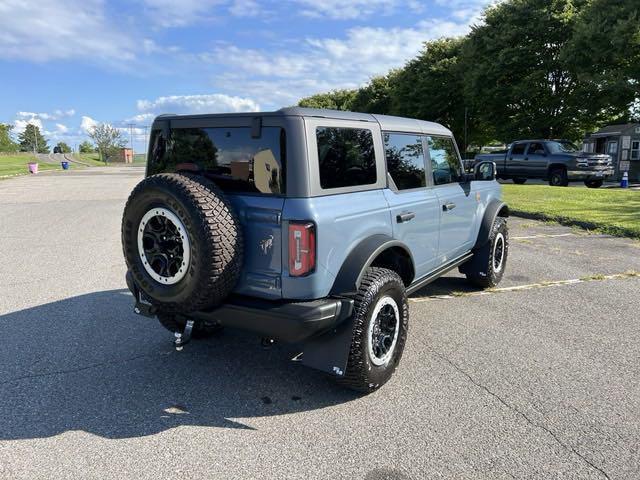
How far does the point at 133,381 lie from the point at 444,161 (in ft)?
11.2

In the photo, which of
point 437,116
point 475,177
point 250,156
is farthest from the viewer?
point 437,116

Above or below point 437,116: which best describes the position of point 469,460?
below

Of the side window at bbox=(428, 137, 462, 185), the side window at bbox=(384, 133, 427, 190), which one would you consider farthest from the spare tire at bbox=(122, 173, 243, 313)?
the side window at bbox=(428, 137, 462, 185)

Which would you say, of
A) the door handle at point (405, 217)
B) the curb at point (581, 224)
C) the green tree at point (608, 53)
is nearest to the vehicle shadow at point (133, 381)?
the door handle at point (405, 217)

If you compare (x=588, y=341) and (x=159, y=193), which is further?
(x=588, y=341)

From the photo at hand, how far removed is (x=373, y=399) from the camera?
332cm

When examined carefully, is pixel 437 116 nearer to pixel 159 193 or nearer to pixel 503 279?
pixel 503 279

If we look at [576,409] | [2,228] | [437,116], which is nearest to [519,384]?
[576,409]

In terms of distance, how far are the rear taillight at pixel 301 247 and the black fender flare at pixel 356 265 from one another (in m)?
0.29

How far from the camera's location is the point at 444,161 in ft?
16.1

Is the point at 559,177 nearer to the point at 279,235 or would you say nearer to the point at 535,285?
the point at 535,285

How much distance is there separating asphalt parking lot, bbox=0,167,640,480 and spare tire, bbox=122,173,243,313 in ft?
2.49

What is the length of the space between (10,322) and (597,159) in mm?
19359

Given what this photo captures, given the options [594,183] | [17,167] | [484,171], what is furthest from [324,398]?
[17,167]
